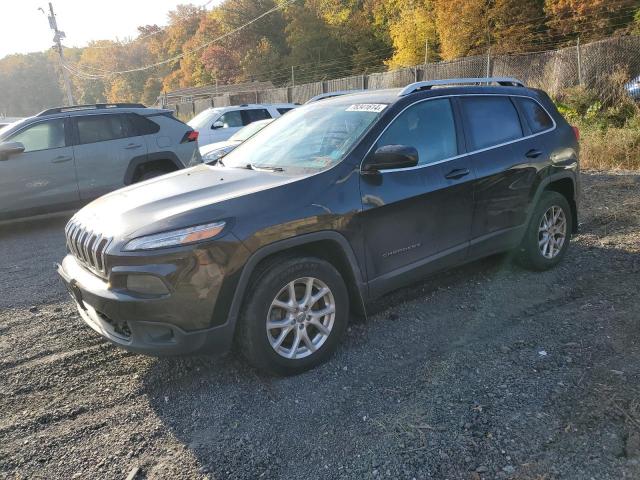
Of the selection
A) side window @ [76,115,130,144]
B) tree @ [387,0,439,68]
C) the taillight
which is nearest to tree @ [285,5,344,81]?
tree @ [387,0,439,68]

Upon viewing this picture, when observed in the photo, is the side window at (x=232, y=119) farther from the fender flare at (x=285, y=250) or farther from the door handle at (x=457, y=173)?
the fender flare at (x=285, y=250)

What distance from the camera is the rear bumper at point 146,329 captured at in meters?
2.78

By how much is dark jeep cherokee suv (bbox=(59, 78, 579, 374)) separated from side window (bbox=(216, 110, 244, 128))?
27.2ft

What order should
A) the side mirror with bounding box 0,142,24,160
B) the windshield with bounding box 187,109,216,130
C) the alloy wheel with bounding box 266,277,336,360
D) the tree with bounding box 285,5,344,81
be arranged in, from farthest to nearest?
the tree with bounding box 285,5,344,81, the windshield with bounding box 187,109,216,130, the side mirror with bounding box 0,142,24,160, the alloy wheel with bounding box 266,277,336,360

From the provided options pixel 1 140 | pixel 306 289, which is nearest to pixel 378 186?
pixel 306 289

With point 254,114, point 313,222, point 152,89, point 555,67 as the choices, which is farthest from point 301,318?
point 152,89

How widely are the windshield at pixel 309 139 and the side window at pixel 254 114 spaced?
859 centimetres

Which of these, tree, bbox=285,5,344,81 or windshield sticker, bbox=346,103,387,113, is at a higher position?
tree, bbox=285,5,344,81

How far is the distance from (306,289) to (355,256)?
0.42 m

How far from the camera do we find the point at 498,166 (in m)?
4.17

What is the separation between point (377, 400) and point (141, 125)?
22.3 feet

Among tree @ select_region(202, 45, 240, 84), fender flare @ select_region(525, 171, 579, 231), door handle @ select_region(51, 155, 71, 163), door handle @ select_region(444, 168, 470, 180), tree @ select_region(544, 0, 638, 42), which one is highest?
tree @ select_region(202, 45, 240, 84)

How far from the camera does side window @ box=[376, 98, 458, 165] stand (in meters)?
3.66

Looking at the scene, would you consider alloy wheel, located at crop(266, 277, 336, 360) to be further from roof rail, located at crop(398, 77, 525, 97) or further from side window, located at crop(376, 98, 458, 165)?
roof rail, located at crop(398, 77, 525, 97)
